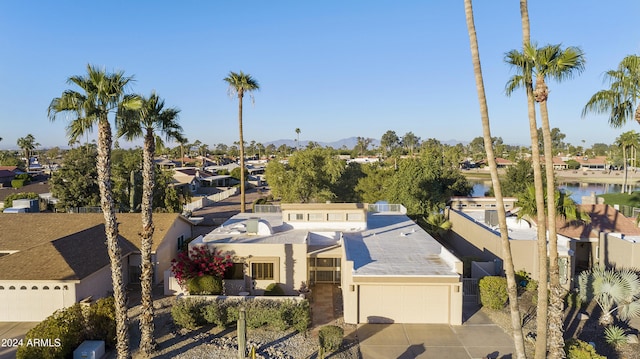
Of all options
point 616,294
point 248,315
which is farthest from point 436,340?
point 616,294

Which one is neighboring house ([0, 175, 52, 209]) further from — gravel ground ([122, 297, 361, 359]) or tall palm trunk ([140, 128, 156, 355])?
tall palm trunk ([140, 128, 156, 355])

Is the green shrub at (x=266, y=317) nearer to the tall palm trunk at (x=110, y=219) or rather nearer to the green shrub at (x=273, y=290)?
the green shrub at (x=273, y=290)

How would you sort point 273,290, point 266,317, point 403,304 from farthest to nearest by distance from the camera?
point 273,290 < point 403,304 < point 266,317

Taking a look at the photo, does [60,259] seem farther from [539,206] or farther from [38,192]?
[38,192]

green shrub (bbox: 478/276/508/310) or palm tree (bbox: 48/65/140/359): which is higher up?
palm tree (bbox: 48/65/140/359)

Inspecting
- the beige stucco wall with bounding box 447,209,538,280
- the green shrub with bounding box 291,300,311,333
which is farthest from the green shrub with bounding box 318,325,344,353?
the beige stucco wall with bounding box 447,209,538,280
